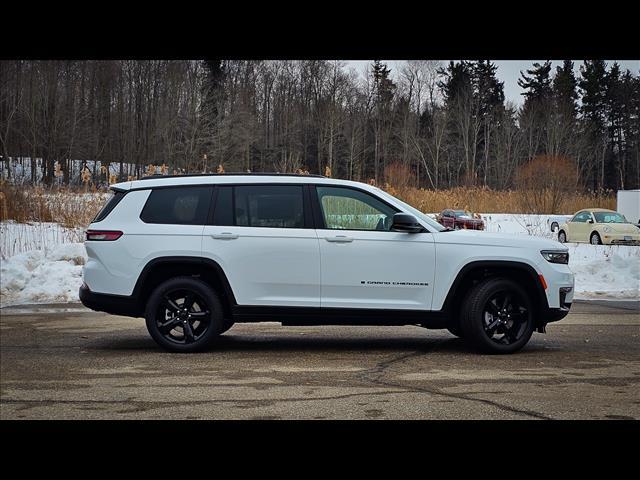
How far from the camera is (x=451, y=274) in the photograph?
8516 millimetres

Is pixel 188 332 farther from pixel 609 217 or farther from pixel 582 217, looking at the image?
pixel 582 217

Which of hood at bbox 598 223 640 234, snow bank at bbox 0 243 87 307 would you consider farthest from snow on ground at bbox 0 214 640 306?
hood at bbox 598 223 640 234

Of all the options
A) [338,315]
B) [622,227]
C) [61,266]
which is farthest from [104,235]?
[622,227]

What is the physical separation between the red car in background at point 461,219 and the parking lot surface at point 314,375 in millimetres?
13766

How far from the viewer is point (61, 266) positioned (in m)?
14.9

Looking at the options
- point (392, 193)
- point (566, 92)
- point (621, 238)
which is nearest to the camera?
point (621, 238)

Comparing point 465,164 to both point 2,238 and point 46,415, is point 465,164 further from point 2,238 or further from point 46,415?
point 46,415

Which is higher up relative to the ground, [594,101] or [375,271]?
[594,101]

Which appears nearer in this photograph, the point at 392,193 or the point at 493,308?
the point at 493,308

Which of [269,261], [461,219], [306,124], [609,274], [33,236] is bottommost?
[609,274]

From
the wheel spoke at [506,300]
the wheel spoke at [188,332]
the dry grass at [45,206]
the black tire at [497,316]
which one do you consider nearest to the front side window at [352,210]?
the black tire at [497,316]

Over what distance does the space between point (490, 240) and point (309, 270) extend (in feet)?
6.55

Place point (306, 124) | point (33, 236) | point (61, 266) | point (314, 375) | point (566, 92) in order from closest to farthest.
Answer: point (314, 375)
point (61, 266)
point (33, 236)
point (306, 124)
point (566, 92)

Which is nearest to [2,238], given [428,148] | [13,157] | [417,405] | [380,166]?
[13,157]
